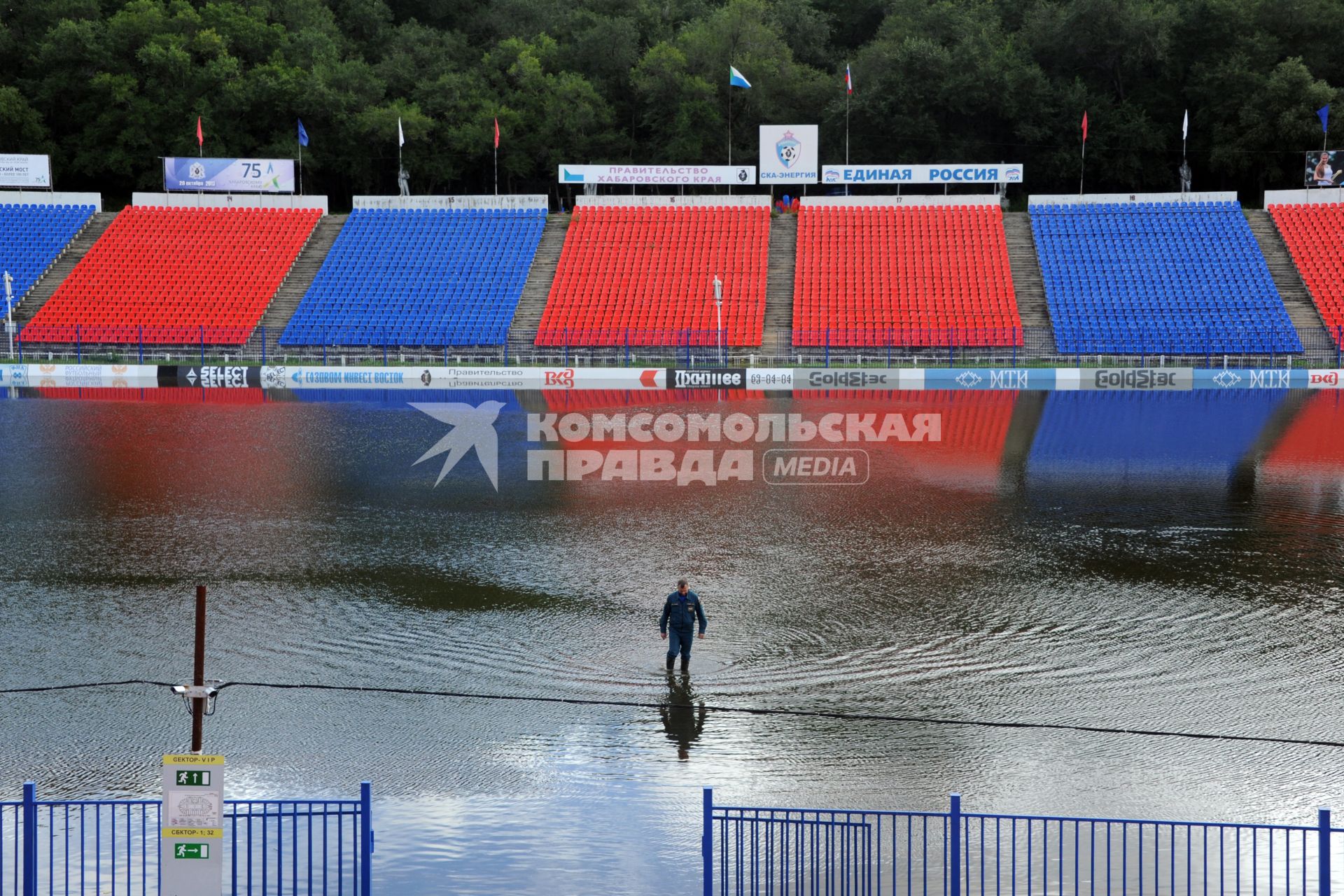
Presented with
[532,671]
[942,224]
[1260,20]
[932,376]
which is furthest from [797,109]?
[532,671]

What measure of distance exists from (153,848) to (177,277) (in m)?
47.9

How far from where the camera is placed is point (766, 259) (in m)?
54.8

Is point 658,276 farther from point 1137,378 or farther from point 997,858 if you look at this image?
point 997,858

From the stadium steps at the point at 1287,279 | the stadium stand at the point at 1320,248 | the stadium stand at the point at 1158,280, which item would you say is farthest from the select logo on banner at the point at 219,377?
the stadium stand at the point at 1320,248

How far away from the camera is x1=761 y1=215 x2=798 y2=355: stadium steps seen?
48.6m

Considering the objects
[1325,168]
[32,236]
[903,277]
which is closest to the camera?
[903,277]

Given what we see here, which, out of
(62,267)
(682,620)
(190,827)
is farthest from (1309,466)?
(62,267)

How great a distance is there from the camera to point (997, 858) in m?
9.70

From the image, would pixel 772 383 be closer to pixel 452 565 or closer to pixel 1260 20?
pixel 452 565

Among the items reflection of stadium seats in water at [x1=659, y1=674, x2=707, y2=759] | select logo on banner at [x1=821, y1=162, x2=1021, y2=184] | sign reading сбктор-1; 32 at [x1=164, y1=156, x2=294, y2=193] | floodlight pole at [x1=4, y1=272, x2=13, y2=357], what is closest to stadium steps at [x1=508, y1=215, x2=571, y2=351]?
sign reading сбктор-1; 32 at [x1=164, y1=156, x2=294, y2=193]

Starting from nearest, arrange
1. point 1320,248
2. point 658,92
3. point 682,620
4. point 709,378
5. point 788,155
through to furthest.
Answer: point 682,620
point 709,378
point 1320,248
point 788,155
point 658,92

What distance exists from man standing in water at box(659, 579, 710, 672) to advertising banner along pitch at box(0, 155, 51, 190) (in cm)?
5488

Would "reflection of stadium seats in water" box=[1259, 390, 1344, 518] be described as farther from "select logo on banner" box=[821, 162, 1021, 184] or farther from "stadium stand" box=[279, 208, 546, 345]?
"stadium stand" box=[279, 208, 546, 345]

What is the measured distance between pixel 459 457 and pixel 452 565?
10.0 meters
